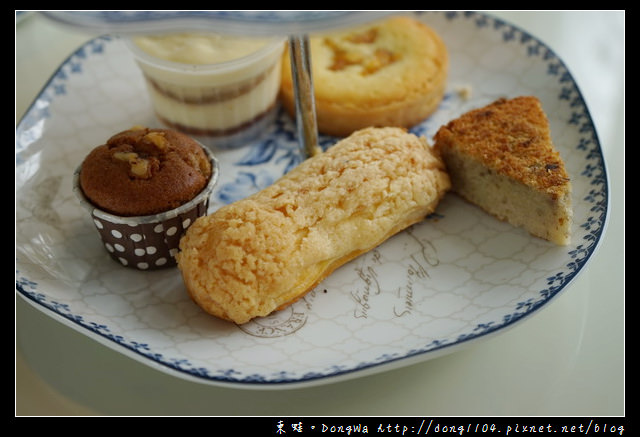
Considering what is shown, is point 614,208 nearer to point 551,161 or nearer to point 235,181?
point 551,161

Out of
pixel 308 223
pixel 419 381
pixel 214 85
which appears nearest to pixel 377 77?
pixel 214 85

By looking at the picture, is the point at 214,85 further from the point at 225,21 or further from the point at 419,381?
the point at 419,381

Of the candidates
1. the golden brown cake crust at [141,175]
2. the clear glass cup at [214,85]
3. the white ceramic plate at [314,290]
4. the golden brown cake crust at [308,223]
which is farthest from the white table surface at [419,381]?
the clear glass cup at [214,85]

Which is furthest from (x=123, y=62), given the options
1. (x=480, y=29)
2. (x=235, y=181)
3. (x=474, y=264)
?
(x=474, y=264)

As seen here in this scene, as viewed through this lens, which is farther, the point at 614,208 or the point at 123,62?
the point at 123,62

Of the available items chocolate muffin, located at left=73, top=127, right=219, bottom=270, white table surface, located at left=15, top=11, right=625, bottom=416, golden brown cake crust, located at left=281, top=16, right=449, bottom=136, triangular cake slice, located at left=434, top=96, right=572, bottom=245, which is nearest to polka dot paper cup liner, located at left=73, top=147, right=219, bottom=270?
chocolate muffin, located at left=73, top=127, right=219, bottom=270

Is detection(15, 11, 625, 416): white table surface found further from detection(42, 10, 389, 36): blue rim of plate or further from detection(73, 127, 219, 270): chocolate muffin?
detection(42, 10, 389, 36): blue rim of plate
